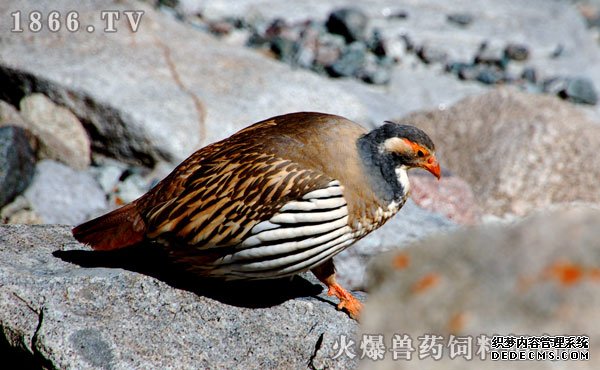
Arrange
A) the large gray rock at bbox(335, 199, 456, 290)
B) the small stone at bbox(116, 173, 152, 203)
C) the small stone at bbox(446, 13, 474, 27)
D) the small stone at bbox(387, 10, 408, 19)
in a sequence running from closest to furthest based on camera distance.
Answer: the large gray rock at bbox(335, 199, 456, 290), the small stone at bbox(116, 173, 152, 203), the small stone at bbox(387, 10, 408, 19), the small stone at bbox(446, 13, 474, 27)

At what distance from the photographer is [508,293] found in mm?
6125

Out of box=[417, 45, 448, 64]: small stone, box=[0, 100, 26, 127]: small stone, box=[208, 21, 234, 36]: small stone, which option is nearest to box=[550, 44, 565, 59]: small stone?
→ box=[417, 45, 448, 64]: small stone

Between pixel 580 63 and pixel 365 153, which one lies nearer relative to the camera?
pixel 365 153

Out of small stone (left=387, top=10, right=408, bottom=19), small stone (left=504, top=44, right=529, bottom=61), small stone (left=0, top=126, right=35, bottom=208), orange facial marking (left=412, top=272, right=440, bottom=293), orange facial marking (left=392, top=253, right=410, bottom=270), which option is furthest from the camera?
small stone (left=387, top=10, right=408, bottom=19)

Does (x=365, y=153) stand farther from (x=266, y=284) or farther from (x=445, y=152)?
(x=445, y=152)

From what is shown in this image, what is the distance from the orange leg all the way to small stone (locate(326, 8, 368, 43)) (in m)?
8.96

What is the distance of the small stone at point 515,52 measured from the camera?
52.9 ft

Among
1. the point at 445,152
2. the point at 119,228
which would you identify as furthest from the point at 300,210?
the point at 445,152

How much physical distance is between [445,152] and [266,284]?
18.2 ft

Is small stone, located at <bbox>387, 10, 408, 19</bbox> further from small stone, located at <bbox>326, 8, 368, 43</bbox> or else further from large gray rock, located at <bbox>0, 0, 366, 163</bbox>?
large gray rock, located at <bbox>0, 0, 366, 163</bbox>

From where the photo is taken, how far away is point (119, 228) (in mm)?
6781

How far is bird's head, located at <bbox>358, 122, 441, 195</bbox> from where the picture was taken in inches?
262

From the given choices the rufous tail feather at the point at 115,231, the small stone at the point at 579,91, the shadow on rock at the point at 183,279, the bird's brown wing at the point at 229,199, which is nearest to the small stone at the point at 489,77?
the small stone at the point at 579,91

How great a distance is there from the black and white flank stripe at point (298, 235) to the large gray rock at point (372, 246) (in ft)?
9.04
